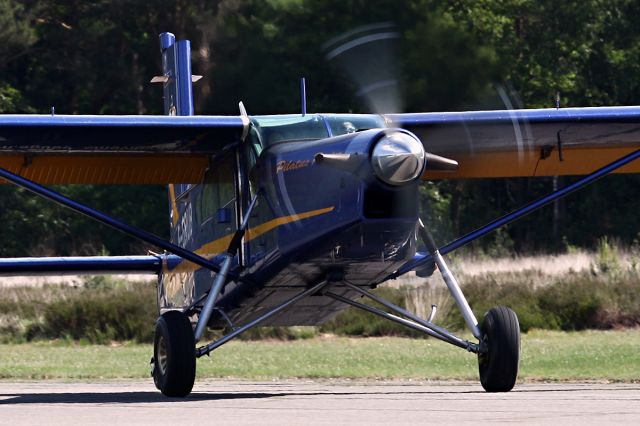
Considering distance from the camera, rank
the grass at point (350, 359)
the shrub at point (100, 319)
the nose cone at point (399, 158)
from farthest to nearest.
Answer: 1. the shrub at point (100, 319)
2. the grass at point (350, 359)
3. the nose cone at point (399, 158)

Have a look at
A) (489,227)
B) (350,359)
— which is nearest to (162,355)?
(489,227)

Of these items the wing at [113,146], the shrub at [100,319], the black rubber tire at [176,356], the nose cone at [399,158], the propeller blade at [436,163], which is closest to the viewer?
the nose cone at [399,158]

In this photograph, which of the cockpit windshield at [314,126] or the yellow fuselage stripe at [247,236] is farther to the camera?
the cockpit windshield at [314,126]

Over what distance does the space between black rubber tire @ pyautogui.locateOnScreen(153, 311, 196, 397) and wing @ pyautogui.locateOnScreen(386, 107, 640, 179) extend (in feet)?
8.58

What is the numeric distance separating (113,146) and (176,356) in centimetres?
270

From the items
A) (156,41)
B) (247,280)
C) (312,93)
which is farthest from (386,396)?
(156,41)

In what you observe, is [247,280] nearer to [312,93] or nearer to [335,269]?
[335,269]

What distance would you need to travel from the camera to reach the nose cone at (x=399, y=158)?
1009cm

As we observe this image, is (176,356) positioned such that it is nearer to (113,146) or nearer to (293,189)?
(293,189)

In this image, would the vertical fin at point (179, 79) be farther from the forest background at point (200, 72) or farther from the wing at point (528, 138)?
the forest background at point (200, 72)

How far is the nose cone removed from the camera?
10.1 m

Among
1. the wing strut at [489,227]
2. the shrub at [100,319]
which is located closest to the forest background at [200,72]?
the shrub at [100,319]

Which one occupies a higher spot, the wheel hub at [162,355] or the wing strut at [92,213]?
the wing strut at [92,213]

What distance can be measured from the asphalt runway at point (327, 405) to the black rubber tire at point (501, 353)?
0.16 m
